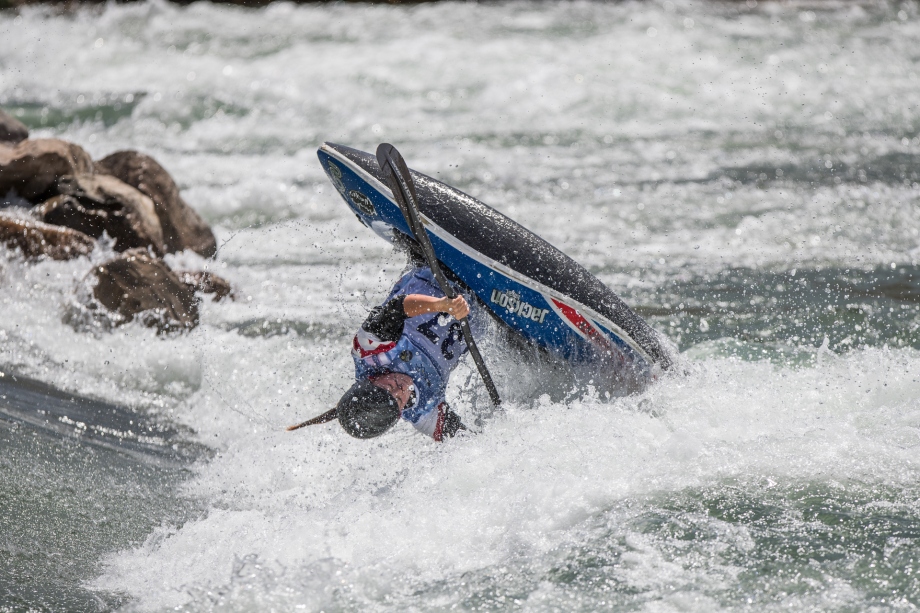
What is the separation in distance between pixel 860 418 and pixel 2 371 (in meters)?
5.06

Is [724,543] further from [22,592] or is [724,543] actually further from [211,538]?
[22,592]

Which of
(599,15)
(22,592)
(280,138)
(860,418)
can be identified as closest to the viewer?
(22,592)

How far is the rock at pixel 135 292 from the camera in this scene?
22.8 feet

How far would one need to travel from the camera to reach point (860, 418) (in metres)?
5.19

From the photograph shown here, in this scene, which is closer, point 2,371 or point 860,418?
point 860,418

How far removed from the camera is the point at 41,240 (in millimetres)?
7664

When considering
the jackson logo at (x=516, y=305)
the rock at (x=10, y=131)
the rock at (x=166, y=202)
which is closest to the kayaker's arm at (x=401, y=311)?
the jackson logo at (x=516, y=305)

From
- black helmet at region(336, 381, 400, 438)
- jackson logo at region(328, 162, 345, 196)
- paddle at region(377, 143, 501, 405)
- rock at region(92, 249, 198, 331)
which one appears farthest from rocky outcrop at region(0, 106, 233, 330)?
paddle at region(377, 143, 501, 405)

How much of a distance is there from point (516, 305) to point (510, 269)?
0.20m

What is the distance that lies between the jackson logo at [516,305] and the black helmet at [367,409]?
0.81 metres

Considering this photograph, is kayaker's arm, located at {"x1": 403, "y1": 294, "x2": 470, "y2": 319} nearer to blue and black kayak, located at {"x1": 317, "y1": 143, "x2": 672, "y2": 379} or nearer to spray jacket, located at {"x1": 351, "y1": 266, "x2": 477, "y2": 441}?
spray jacket, located at {"x1": 351, "y1": 266, "x2": 477, "y2": 441}

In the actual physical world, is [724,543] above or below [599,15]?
below

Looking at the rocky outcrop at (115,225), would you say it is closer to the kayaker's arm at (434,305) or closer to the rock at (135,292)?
the rock at (135,292)

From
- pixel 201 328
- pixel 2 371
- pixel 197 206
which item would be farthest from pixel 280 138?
pixel 2 371
